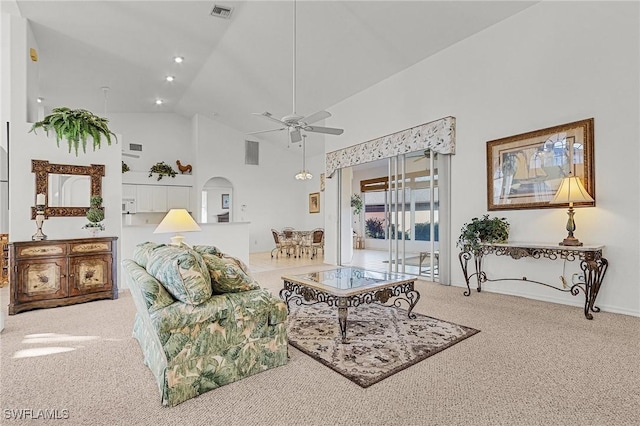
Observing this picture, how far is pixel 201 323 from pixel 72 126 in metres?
3.89

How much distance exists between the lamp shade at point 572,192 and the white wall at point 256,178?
841cm

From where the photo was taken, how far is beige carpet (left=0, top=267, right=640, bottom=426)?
180 cm

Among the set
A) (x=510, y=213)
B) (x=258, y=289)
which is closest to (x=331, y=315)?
(x=258, y=289)

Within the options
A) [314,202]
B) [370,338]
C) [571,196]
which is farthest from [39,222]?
[314,202]

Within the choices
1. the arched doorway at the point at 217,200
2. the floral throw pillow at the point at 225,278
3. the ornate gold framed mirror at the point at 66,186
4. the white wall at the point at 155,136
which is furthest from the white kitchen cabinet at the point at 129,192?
the floral throw pillow at the point at 225,278

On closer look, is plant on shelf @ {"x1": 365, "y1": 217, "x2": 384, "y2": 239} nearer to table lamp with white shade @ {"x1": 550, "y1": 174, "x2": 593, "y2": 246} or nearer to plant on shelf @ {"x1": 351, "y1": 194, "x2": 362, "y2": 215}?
plant on shelf @ {"x1": 351, "y1": 194, "x2": 362, "y2": 215}

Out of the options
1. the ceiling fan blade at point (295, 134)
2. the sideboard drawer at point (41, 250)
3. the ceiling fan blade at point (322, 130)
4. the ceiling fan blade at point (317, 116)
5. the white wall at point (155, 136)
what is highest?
the white wall at point (155, 136)

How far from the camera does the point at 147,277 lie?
2.09 m

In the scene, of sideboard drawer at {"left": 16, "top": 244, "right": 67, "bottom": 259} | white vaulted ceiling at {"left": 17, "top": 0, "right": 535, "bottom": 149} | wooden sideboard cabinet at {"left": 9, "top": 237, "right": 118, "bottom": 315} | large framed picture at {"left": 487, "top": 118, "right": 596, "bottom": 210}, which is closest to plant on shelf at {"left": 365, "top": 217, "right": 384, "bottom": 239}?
white vaulted ceiling at {"left": 17, "top": 0, "right": 535, "bottom": 149}

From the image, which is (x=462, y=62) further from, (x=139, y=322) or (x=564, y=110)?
(x=139, y=322)

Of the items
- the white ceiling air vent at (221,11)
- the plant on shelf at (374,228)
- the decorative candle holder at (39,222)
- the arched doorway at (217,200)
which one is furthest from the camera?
the plant on shelf at (374,228)

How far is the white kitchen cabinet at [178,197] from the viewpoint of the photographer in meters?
9.66

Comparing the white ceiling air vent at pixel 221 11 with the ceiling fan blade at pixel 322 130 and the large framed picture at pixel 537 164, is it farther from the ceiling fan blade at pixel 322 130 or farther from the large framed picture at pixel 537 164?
the large framed picture at pixel 537 164

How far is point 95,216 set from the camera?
15.0 feet
